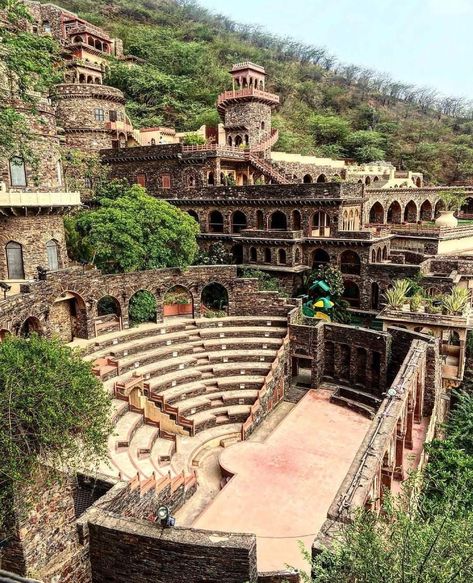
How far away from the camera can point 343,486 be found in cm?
1022

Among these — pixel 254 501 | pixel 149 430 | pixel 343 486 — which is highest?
pixel 343 486

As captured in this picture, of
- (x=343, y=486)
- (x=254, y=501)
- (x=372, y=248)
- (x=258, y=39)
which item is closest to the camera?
(x=343, y=486)

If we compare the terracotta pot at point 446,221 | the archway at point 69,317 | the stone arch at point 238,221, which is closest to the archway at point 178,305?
the archway at point 69,317

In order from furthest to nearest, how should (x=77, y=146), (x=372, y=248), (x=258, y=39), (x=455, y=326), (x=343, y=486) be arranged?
(x=258, y=39) → (x=77, y=146) → (x=372, y=248) → (x=455, y=326) → (x=343, y=486)

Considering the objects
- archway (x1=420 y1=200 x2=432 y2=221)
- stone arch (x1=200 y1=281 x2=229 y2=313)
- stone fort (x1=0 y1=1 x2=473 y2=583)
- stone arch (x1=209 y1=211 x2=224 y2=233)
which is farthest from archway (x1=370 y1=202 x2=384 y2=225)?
stone arch (x1=200 y1=281 x2=229 y2=313)

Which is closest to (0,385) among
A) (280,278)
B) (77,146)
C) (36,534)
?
(36,534)

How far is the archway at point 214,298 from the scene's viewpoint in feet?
86.9

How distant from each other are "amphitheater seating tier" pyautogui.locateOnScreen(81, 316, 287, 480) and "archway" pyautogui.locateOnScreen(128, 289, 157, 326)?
1.99 feet

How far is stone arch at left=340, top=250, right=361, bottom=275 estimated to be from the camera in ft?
94.3

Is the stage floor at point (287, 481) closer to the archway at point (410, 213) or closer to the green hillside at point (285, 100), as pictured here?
→ the archway at point (410, 213)

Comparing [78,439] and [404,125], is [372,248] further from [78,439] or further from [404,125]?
[404,125]

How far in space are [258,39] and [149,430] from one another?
365ft

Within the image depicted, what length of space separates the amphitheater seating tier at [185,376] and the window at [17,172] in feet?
25.7

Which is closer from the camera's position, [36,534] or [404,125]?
[36,534]
